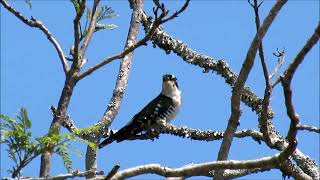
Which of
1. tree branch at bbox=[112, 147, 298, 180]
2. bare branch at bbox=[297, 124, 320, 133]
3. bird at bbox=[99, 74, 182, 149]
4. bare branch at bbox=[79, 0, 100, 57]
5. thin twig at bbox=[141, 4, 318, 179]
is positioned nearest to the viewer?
tree branch at bbox=[112, 147, 298, 180]

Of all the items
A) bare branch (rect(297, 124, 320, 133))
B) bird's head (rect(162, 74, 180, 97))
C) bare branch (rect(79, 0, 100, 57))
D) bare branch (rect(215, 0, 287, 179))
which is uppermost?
bird's head (rect(162, 74, 180, 97))

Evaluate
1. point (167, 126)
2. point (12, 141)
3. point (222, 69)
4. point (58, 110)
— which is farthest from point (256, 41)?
point (167, 126)

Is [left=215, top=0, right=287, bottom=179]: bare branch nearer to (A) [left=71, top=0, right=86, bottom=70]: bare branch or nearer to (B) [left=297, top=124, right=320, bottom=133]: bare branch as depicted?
(B) [left=297, top=124, right=320, bottom=133]: bare branch

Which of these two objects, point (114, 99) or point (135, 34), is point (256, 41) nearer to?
point (114, 99)

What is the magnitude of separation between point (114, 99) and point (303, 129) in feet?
8.42

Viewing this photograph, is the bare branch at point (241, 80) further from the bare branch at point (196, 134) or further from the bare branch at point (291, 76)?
the bare branch at point (196, 134)

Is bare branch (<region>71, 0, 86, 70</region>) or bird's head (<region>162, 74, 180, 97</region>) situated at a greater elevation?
bird's head (<region>162, 74, 180, 97</region>)

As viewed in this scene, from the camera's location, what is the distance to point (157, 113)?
945 centimetres

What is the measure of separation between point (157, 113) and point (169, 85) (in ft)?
3.69

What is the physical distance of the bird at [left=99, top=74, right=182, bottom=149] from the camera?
8736mm

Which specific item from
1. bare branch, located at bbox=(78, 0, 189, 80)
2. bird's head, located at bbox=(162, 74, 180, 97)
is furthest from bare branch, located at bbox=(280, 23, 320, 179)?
bird's head, located at bbox=(162, 74, 180, 97)

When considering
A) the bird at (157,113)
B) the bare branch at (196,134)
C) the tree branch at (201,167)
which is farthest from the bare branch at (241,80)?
the bird at (157,113)

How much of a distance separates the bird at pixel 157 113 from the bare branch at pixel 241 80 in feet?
11.1

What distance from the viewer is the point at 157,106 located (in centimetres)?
978
